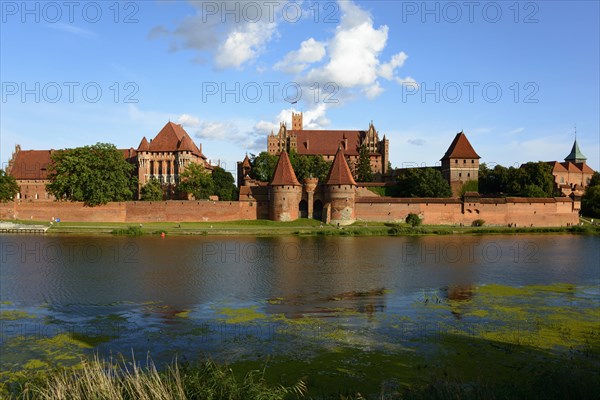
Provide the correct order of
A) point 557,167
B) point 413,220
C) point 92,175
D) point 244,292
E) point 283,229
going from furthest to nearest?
point 557,167
point 92,175
point 413,220
point 283,229
point 244,292

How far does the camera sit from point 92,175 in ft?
145

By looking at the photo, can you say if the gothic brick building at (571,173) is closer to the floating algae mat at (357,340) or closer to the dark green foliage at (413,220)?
the dark green foliage at (413,220)

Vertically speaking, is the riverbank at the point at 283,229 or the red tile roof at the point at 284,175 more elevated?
the red tile roof at the point at 284,175

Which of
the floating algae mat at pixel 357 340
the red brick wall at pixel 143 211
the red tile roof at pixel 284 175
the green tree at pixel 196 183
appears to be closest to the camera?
the floating algae mat at pixel 357 340

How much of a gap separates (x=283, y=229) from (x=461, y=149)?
23163mm

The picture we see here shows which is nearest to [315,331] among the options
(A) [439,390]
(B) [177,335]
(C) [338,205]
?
(B) [177,335]

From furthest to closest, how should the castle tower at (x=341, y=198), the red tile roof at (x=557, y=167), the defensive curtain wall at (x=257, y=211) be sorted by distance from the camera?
the red tile roof at (x=557, y=167) < the defensive curtain wall at (x=257, y=211) < the castle tower at (x=341, y=198)

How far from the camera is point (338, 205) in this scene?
42562 mm

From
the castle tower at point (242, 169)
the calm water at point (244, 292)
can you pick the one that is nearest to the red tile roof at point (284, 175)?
the calm water at point (244, 292)

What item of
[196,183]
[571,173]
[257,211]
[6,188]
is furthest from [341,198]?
[571,173]

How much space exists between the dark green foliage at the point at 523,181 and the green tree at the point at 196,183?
2974 cm

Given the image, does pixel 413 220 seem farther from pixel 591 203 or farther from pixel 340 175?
pixel 591 203

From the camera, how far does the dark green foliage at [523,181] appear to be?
48469 millimetres

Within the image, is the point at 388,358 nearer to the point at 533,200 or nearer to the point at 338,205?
the point at 338,205
